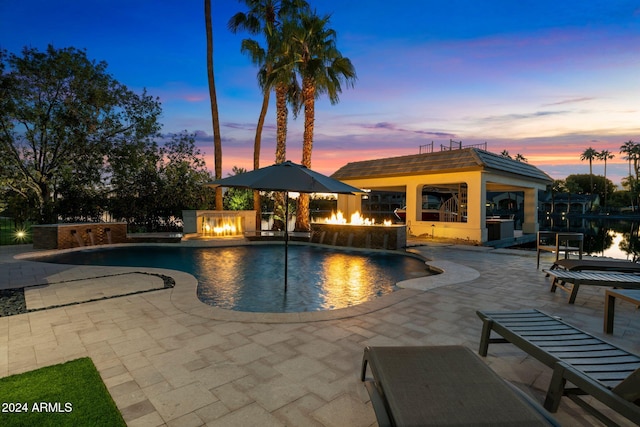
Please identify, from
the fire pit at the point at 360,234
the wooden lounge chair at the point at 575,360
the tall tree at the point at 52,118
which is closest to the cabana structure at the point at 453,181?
the fire pit at the point at 360,234

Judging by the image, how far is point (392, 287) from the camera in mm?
7441

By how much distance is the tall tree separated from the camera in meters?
14.4

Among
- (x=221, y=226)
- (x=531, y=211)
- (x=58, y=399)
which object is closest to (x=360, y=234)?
(x=221, y=226)

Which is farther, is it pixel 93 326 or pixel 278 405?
pixel 93 326

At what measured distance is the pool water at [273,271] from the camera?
20.6 feet

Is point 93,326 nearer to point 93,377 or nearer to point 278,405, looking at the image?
point 93,377

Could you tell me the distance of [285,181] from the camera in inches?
254

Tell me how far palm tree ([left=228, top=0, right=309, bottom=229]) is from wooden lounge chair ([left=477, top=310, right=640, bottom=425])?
14.9 m

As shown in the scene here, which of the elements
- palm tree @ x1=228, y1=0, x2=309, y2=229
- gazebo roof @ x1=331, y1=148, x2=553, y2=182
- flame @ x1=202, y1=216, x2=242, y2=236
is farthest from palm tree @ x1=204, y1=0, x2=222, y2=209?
gazebo roof @ x1=331, y1=148, x2=553, y2=182

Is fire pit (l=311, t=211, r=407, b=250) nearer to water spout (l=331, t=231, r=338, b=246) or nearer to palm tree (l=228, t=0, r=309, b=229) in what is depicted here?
water spout (l=331, t=231, r=338, b=246)

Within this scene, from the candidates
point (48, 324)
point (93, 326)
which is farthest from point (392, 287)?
point (48, 324)

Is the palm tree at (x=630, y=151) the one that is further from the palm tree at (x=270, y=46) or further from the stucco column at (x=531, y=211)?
the palm tree at (x=270, y=46)

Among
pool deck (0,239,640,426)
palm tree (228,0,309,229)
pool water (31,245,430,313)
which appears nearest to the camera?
pool deck (0,239,640,426)

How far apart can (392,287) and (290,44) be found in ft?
45.9
